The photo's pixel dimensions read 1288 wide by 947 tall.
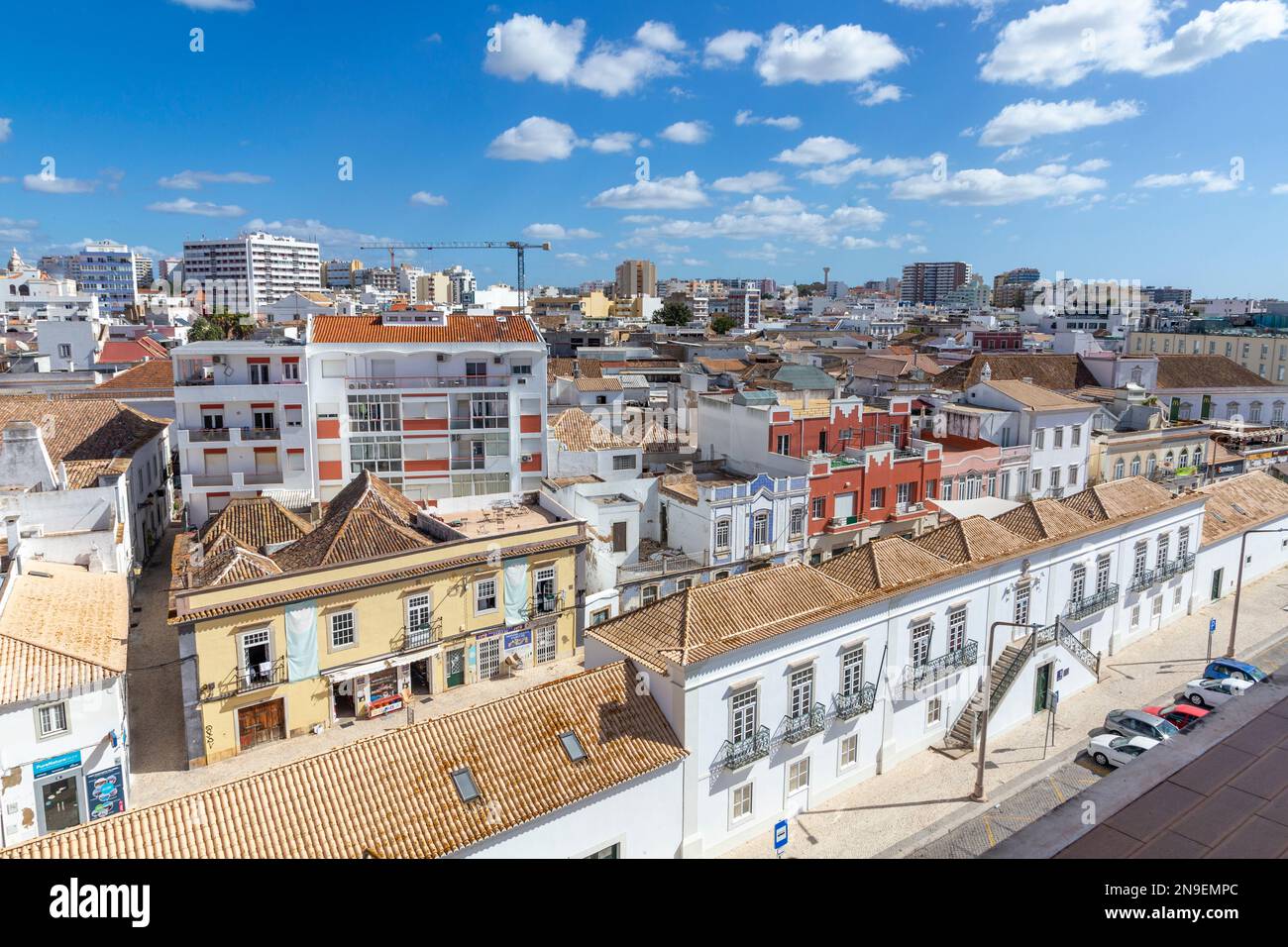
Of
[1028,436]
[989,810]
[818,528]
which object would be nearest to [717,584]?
[989,810]

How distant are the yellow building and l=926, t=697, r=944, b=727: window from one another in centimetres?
1461

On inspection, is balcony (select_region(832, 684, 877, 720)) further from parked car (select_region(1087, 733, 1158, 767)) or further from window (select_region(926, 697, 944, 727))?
parked car (select_region(1087, 733, 1158, 767))

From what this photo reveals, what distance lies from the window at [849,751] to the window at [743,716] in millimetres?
4766

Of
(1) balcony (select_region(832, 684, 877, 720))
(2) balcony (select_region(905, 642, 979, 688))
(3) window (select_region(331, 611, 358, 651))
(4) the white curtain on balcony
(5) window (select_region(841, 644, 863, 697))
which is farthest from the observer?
(3) window (select_region(331, 611, 358, 651))

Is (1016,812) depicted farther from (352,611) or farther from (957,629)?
(352,611)

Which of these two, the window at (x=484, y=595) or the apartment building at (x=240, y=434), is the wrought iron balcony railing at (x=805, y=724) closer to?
the window at (x=484, y=595)

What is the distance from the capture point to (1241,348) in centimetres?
9894

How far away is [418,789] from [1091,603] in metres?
30.6

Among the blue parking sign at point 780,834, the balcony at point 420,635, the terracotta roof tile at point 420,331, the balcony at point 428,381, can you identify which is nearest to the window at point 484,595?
the balcony at point 420,635

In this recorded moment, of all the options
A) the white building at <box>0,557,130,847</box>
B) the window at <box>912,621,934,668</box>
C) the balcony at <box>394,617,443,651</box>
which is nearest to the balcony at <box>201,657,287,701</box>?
the white building at <box>0,557,130,847</box>

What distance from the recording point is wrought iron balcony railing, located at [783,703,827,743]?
88.8 ft
